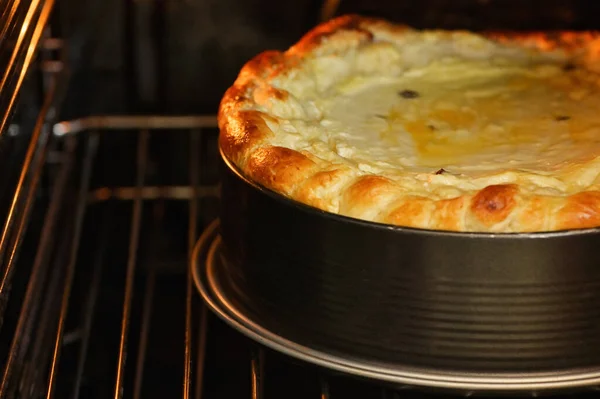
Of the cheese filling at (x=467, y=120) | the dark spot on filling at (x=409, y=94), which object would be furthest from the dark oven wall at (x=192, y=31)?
the dark spot on filling at (x=409, y=94)

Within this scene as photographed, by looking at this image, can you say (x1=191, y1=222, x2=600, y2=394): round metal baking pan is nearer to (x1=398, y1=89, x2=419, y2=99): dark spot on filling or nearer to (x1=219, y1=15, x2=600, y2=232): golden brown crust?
(x1=219, y1=15, x2=600, y2=232): golden brown crust

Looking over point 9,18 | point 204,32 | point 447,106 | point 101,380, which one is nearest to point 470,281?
point 447,106

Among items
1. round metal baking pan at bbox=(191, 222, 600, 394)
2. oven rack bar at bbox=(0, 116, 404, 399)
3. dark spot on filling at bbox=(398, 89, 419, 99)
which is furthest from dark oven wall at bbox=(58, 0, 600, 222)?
round metal baking pan at bbox=(191, 222, 600, 394)

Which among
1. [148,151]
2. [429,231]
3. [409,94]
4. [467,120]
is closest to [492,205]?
[429,231]

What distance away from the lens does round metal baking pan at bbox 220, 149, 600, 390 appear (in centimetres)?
112

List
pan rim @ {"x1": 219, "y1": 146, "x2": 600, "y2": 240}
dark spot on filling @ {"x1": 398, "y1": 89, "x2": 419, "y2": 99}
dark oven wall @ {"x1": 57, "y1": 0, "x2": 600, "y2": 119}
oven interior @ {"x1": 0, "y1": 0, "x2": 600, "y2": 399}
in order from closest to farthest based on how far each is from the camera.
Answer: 1. pan rim @ {"x1": 219, "y1": 146, "x2": 600, "y2": 240}
2. dark spot on filling @ {"x1": 398, "y1": 89, "x2": 419, "y2": 99}
3. oven interior @ {"x1": 0, "y1": 0, "x2": 600, "y2": 399}
4. dark oven wall @ {"x1": 57, "y1": 0, "x2": 600, "y2": 119}

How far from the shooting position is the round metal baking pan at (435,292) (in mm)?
1119

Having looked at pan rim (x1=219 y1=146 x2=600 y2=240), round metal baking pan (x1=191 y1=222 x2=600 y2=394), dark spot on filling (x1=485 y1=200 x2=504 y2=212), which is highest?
dark spot on filling (x1=485 y1=200 x2=504 y2=212)

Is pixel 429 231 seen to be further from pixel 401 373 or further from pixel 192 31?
pixel 192 31

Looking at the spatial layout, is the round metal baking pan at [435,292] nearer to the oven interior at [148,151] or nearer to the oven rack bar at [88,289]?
the oven rack bar at [88,289]

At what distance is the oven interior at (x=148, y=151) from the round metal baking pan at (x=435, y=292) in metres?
0.61

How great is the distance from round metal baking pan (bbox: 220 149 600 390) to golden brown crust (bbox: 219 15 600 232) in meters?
0.04

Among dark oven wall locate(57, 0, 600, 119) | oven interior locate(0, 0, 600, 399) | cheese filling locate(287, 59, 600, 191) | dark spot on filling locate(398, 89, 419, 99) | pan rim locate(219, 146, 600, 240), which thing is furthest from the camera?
dark oven wall locate(57, 0, 600, 119)

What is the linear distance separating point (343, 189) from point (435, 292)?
198mm
